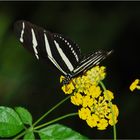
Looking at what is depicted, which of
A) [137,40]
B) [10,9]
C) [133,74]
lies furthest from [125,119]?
[10,9]

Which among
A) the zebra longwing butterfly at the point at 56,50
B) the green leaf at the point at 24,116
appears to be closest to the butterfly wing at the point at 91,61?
the zebra longwing butterfly at the point at 56,50

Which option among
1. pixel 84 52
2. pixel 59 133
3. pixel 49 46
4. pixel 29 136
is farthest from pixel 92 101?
pixel 84 52

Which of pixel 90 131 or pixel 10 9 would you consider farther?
pixel 10 9

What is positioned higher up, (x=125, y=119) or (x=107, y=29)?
(x=107, y=29)

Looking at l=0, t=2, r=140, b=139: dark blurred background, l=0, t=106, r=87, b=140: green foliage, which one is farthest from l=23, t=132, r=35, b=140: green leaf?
l=0, t=2, r=140, b=139: dark blurred background

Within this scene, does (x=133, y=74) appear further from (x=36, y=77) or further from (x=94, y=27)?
(x=36, y=77)

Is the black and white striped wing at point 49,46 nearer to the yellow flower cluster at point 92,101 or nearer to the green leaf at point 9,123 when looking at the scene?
the yellow flower cluster at point 92,101
